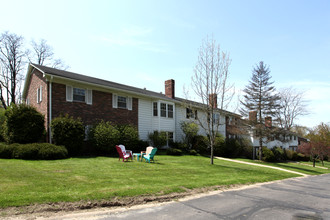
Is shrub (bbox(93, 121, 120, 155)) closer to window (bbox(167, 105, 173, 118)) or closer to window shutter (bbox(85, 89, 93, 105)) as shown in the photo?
window shutter (bbox(85, 89, 93, 105))

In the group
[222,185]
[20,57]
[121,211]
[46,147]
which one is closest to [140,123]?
[46,147]

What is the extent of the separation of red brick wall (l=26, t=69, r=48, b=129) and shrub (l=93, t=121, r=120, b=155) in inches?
141

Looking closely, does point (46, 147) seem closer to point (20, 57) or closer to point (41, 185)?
point (41, 185)

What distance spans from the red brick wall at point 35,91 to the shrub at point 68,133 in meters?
1.49

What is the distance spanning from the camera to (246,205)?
6.66 metres

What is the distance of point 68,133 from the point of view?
15.3 metres

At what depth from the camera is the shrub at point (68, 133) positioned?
1518cm

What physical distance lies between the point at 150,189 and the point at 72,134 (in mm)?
9882

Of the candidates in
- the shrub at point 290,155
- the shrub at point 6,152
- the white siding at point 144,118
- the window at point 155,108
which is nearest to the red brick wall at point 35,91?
the shrub at point 6,152

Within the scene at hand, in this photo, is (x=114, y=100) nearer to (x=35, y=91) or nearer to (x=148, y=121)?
(x=148, y=121)

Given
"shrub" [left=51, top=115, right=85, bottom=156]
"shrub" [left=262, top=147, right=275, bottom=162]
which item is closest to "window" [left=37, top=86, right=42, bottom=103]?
"shrub" [left=51, top=115, right=85, bottom=156]

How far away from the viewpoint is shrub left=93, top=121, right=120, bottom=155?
55.0 feet

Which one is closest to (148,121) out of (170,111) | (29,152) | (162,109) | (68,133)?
(162,109)

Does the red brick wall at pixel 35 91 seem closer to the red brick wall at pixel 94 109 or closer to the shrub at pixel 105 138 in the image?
the red brick wall at pixel 94 109
